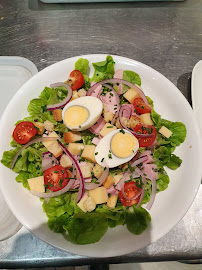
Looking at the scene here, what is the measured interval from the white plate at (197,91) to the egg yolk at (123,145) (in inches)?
26.5

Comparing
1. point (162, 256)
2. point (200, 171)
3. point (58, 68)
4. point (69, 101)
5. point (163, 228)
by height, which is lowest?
point (162, 256)

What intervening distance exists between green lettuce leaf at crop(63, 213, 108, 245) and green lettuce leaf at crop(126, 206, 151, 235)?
6.6 inches

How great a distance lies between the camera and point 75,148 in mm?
1698

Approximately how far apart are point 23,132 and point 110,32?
5.23ft

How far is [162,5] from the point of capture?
271 cm


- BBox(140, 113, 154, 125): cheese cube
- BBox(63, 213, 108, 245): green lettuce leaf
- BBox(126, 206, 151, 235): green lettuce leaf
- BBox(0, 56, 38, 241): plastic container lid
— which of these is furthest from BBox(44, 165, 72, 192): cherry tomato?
BBox(0, 56, 38, 241): plastic container lid

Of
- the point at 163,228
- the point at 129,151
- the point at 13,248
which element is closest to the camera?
the point at 163,228

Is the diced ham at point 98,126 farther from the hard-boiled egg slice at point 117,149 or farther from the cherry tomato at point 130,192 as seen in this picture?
the cherry tomato at point 130,192

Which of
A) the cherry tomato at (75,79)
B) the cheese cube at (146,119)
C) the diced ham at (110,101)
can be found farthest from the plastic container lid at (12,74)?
the cheese cube at (146,119)

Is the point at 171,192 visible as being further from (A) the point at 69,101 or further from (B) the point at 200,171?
(A) the point at 69,101

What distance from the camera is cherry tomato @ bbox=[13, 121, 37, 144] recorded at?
5.48 feet

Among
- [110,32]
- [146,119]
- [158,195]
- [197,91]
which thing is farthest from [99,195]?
[110,32]

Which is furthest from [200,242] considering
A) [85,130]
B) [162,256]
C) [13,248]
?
[13,248]

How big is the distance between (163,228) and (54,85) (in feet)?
4.36
